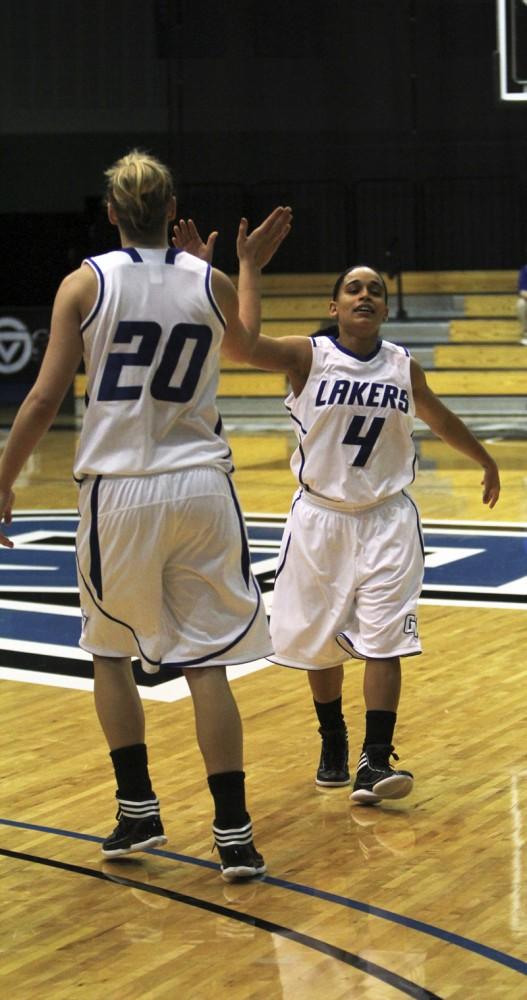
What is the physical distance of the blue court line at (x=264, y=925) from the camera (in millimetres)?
2883

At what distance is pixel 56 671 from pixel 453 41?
1367 cm

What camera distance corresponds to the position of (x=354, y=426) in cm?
417

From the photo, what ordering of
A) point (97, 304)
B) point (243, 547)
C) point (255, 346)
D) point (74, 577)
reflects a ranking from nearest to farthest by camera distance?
point (97, 304)
point (243, 547)
point (255, 346)
point (74, 577)

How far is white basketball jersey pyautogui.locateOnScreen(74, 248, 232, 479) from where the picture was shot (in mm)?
3426

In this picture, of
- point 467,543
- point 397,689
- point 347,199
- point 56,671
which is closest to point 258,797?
point 397,689

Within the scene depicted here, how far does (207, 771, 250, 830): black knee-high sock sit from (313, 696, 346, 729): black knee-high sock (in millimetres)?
823

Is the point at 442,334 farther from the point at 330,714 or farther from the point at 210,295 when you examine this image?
the point at 210,295

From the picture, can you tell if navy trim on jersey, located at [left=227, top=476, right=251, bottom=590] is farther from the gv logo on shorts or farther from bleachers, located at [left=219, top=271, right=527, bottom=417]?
bleachers, located at [left=219, top=271, right=527, bottom=417]

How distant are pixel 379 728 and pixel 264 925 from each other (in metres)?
0.97

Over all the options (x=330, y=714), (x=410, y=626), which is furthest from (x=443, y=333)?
(x=410, y=626)

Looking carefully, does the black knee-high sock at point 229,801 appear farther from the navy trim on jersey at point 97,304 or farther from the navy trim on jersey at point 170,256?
the navy trim on jersey at point 170,256

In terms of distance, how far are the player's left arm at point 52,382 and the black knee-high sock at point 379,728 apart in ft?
3.97

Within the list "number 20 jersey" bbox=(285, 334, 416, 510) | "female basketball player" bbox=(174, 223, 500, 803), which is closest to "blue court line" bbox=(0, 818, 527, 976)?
"female basketball player" bbox=(174, 223, 500, 803)

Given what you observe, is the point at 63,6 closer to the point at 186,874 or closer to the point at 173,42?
the point at 173,42
